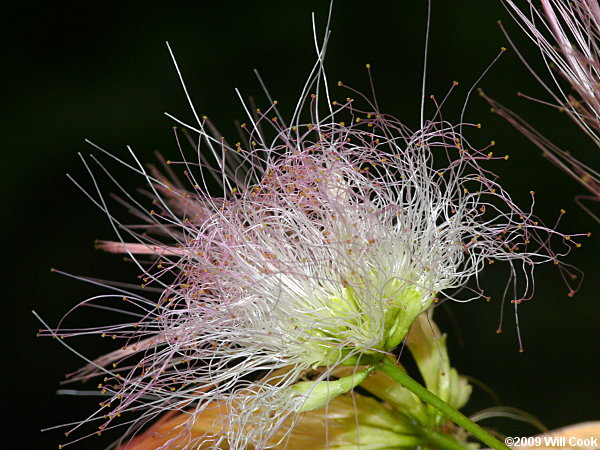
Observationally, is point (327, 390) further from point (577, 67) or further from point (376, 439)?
point (577, 67)

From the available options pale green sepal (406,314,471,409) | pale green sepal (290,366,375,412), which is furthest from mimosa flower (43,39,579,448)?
pale green sepal (406,314,471,409)

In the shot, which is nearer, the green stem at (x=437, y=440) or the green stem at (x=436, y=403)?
the green stem at (x=436, y=403)

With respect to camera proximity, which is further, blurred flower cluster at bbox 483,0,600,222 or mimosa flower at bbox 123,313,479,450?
mimosa flower at bbox 123,313,479,450

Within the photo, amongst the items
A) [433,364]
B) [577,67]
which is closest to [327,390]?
[433,364]

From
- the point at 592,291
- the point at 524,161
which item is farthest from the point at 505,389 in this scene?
the point at 524,161

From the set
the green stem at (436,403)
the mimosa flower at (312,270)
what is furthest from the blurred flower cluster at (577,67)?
the green stem at (436,403)

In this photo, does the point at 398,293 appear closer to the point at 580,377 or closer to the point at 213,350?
the point at 213,350

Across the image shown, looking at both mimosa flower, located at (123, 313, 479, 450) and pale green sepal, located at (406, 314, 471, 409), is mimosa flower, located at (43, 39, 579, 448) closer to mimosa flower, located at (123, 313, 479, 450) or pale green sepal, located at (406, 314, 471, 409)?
mimosa flower, located at (123, 313, 479, 450)

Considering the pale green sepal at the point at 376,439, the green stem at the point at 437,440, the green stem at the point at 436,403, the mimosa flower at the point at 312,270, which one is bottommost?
the green stem at the point at 437,440

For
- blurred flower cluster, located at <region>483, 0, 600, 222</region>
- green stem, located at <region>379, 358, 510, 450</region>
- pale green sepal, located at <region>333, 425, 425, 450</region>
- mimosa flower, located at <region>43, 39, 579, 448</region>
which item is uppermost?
blurred flower cluster, located at <region>483, 0, 600, 222</region>

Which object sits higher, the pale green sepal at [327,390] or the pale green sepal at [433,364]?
the pale green sepal at [327,390]

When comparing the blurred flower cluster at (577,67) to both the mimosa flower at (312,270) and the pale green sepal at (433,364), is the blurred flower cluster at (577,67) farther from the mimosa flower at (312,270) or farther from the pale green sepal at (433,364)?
the pale green sepal at (433,364)
